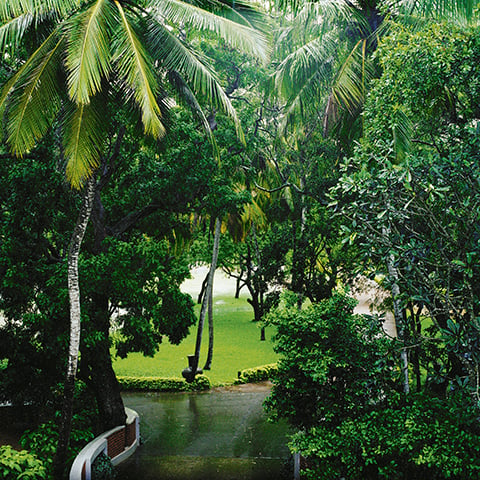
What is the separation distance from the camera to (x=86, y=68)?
733 cm

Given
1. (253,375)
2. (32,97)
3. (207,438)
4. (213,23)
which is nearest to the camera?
(32,97)

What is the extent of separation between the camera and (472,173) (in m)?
6.70

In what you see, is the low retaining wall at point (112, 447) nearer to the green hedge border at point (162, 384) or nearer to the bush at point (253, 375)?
the green hedge border at point (162, 384)

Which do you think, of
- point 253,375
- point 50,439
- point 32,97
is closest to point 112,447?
point 50,439

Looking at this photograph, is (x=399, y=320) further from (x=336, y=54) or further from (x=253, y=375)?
(x=253, y=375)

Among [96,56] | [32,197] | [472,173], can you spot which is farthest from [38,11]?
[472,173]

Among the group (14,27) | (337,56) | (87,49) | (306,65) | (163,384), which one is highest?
(337,56)

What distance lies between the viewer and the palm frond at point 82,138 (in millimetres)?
7980

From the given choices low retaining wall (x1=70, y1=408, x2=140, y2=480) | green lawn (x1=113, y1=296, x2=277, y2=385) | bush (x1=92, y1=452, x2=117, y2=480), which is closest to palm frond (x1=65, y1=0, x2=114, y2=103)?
low retaining wall (x1=70, y1=408, x2=140, y2=480)

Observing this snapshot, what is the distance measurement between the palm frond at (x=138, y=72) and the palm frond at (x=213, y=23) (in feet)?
3.04

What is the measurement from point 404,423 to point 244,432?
7217mm

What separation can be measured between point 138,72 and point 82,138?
1.35 meters

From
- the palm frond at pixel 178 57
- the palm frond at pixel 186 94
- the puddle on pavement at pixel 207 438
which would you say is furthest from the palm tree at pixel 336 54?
the puddle on pavement at pixel 207 438

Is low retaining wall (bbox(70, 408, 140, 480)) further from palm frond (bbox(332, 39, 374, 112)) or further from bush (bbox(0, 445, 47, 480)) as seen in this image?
palm frond (bbox(332, 39, 374, 112))
